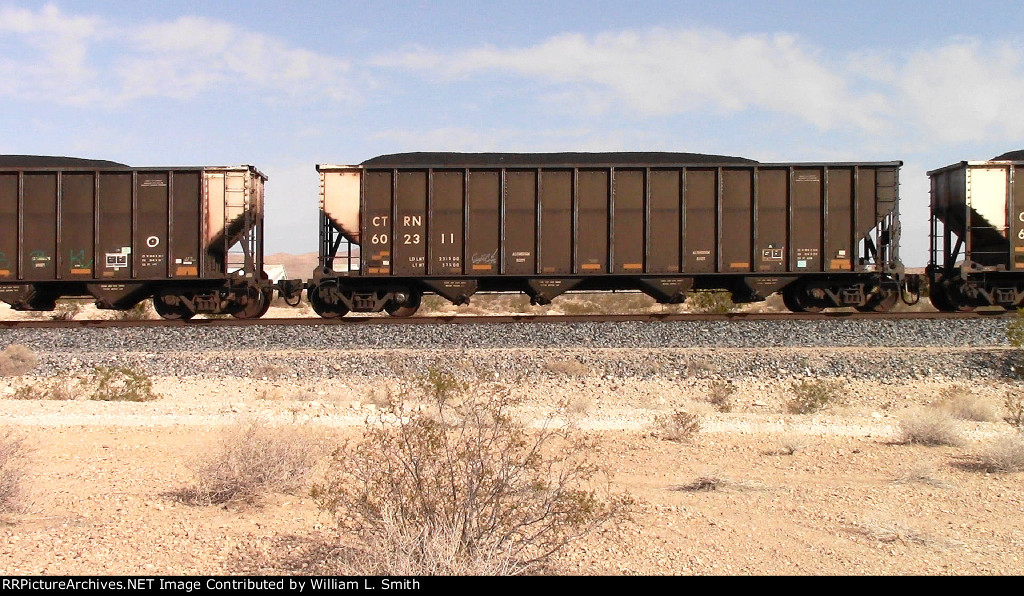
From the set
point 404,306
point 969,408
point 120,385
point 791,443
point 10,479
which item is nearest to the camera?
point 10,479

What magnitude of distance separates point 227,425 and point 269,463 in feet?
9.18

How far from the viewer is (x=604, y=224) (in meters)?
17.0

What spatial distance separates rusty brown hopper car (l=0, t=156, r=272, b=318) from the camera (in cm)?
1695

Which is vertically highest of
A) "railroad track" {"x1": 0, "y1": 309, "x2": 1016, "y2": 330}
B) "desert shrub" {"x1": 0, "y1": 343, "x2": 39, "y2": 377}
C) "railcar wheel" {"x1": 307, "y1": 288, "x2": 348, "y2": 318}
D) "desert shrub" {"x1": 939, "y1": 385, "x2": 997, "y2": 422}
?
"railcar wheel" {"x1": 307, "y1": 288, "x2": 348, "y2": 318}

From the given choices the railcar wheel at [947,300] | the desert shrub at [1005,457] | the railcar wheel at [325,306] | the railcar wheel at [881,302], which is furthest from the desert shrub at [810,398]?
the railcar wheel at [325,306]

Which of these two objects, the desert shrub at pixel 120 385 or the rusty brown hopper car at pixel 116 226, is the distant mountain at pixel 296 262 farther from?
the desert shrub at pixel 120 385

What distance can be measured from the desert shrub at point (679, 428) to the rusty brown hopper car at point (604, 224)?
8.44 m

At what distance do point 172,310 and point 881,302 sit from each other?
51.2 feet

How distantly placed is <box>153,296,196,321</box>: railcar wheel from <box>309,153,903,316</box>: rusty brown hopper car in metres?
3.09

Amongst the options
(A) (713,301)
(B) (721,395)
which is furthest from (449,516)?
(A) (713,301)

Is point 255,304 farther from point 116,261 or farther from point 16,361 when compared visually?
point 16,361

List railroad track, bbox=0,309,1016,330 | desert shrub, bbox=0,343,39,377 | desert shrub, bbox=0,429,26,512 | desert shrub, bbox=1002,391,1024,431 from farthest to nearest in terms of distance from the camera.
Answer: railroad track, bbox=0,309,1016,330, desert shrub, bbox=0,343,39,377, desert shrub, bbox=1002,391,1024,431, desert shrub, bbox=0,429,26,512

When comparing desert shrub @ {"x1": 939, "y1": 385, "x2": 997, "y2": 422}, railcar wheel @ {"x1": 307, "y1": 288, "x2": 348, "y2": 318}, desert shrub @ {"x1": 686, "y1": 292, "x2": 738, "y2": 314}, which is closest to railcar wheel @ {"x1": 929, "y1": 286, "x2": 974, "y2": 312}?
desert shrub @ {"x1": 686, "y1": 292, "x2": 738, "y2": 314}

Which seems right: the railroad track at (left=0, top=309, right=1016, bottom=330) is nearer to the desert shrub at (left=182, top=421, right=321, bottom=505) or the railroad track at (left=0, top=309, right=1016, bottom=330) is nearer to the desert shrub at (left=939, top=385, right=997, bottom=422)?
the desert shrub at (left=939, top=385, right=997, bottom=422)
